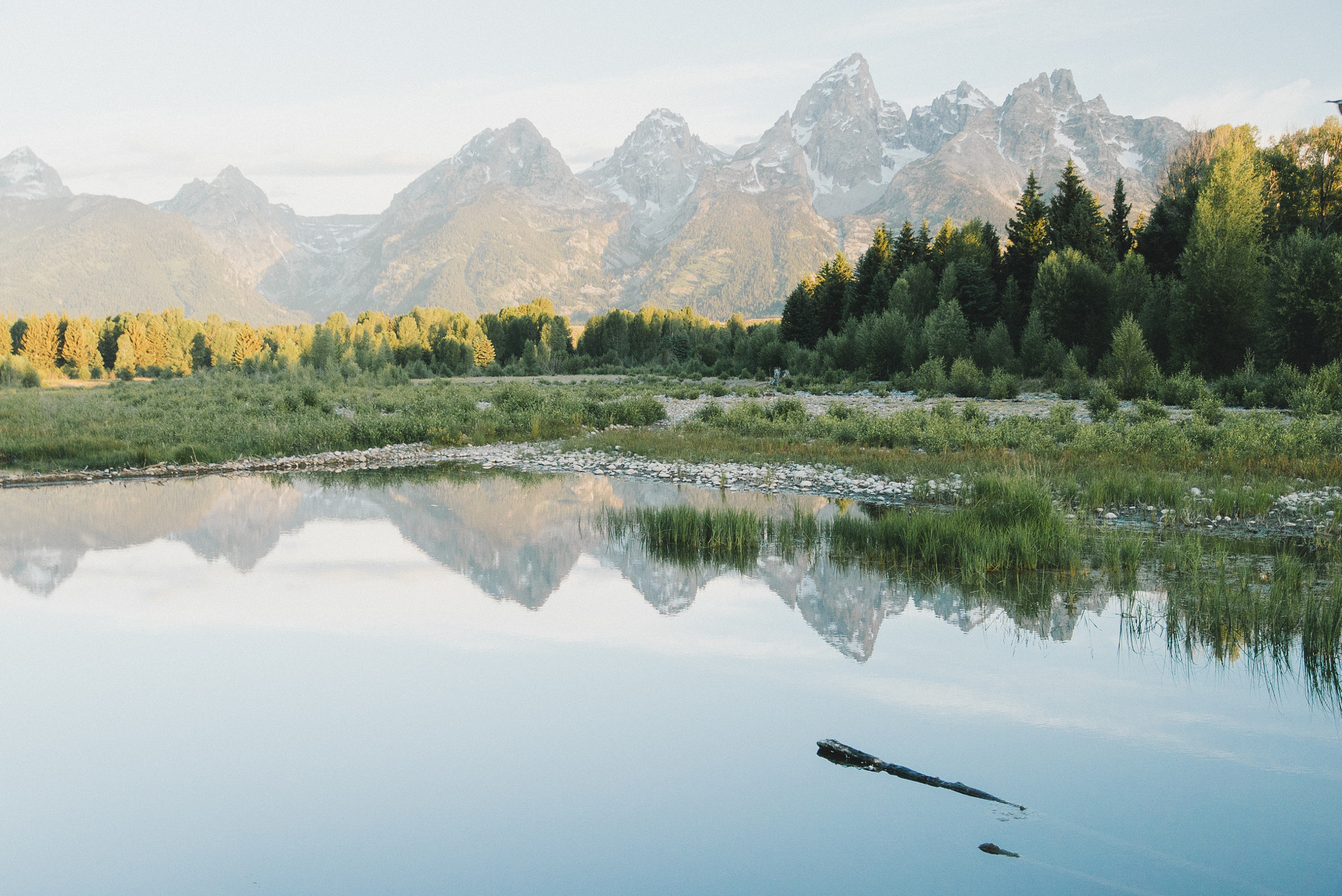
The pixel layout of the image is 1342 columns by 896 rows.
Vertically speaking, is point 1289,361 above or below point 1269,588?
above

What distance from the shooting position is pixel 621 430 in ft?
83.7

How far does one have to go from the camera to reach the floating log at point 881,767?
4.70 metres

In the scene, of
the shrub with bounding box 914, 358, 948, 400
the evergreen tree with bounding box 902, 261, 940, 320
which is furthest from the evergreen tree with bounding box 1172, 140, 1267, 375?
the evergreen tree with bounding box 902, 261, 940, 320

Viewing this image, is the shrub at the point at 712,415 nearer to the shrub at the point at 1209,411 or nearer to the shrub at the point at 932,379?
the shrub at the point at 932,379

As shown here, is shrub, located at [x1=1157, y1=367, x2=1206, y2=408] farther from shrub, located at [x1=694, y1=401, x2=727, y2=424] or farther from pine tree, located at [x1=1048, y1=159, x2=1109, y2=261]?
pine tree, located at [x1=1048, y1=159, x2=1109, y2=261]

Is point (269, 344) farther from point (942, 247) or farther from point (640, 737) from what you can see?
point (640, 737)

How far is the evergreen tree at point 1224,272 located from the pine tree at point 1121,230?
36.1 ft

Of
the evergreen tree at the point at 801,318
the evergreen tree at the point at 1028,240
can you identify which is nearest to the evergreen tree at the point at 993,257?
the evergreen tree at the point at 1028,240

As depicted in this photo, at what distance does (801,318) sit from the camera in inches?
2581

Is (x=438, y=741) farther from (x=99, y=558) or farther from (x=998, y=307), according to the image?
(x=998, y=307)

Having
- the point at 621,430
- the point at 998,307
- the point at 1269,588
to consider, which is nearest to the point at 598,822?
the point at 1269,588

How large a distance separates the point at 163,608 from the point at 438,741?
4.93 metres

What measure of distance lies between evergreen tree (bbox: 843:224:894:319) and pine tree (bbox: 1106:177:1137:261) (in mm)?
13949

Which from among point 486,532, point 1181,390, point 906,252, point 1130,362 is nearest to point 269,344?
point 906,252
